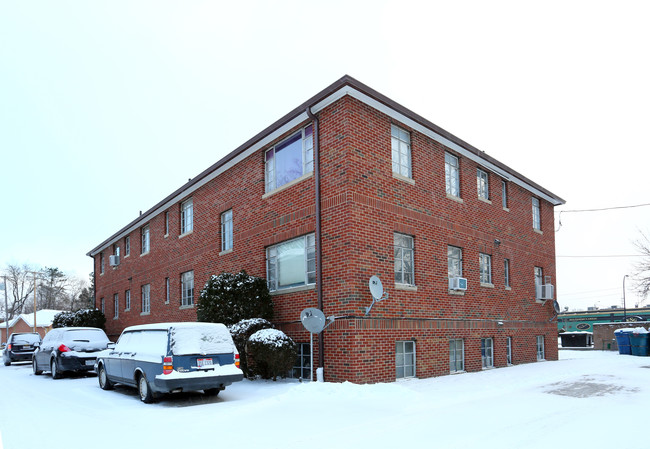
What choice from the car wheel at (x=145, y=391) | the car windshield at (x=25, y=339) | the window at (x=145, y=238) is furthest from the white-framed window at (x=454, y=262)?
the car windshield at (x=25, y=339)

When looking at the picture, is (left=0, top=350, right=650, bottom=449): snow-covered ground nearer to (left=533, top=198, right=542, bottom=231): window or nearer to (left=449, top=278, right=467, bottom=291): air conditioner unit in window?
Result: (left=449, top=278, right=467, bottom=291): air conditioner unit in window

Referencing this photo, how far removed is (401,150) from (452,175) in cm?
282

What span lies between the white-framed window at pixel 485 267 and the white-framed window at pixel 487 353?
190cm

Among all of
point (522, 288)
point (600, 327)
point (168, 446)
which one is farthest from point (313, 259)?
point (600, 327)

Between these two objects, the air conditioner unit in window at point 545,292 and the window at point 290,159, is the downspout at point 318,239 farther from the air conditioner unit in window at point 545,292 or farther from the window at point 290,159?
the air conditioner unit in window at point 545,292

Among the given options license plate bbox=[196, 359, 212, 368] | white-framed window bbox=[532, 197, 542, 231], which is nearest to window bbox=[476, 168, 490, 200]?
white-framed window bbox=[532, 197, 542, 231]

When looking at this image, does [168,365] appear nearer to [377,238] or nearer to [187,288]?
[377,238]

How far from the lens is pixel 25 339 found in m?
23.7

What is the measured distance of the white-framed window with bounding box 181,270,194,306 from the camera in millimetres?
20859

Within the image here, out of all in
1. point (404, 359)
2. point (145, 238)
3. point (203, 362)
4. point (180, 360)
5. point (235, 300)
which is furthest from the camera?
point (145, 238)

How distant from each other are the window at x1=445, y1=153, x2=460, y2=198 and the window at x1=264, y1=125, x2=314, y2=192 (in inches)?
180

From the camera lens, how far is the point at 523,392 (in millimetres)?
11484

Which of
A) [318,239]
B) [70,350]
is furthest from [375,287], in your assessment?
[70,350]

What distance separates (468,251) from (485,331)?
8.56 feet
